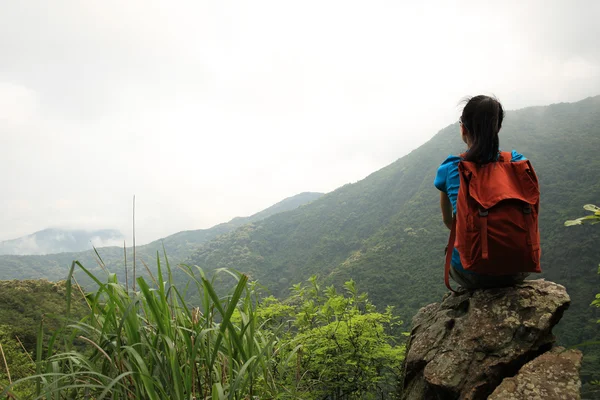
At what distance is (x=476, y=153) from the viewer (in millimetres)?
1868

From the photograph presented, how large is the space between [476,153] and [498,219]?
411 mm

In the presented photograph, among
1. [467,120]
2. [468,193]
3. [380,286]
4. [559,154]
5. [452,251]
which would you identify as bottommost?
[380,286]

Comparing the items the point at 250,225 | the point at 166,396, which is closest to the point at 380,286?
the point at 166,396

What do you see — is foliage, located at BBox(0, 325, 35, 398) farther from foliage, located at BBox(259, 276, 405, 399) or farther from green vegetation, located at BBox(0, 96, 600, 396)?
green vegetation, located at BBox(0, 96, 600, 396)

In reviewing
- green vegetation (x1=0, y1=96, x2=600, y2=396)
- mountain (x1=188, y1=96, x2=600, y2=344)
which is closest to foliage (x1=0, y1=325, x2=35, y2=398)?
green vegetation (x1=0, y1=96, x2=600, y2=396)

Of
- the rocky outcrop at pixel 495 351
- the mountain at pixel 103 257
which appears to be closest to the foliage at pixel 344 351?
the rocky outcrop at pixel 495 351

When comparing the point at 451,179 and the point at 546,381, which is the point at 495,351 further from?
the point at 451,179

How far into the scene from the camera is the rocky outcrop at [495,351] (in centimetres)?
152

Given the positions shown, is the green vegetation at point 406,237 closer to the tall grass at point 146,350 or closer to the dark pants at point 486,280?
the dark pants at point 486,280

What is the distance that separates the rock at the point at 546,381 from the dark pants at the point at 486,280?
448 mm

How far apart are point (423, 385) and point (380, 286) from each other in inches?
1285

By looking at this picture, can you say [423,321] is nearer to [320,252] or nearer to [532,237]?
[532,237]

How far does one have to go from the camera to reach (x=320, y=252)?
6022 centimetres

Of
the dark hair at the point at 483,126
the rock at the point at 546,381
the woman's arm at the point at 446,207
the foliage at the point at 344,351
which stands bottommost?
the foliage at the point at 344,351
